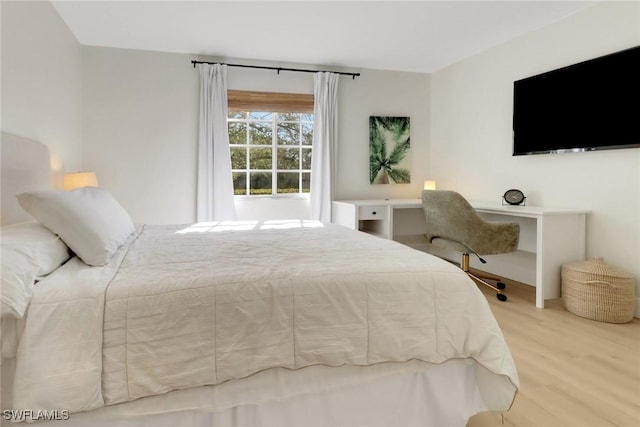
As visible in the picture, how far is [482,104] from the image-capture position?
13.9ft

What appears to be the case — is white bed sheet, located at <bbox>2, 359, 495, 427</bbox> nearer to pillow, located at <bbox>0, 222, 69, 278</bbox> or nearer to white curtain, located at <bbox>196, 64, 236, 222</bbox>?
pillow, located at <bbox>0, 222, 69, 278</bbox>

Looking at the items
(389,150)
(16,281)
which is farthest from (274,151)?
(16,281)

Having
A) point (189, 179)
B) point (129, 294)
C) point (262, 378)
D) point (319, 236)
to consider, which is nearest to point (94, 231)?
point (129, 294)

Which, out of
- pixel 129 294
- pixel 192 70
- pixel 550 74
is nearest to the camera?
pixel 129 294

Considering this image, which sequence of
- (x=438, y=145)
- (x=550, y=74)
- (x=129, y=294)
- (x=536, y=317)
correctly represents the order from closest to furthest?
1. (x=129, y=294)
2. (x=536, y=317)
3. (x=550, y=74)
4. (x=438, y=145)

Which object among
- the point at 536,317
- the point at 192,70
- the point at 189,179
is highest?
the point at 192,70

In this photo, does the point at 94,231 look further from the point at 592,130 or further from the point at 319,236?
the point at 592,130

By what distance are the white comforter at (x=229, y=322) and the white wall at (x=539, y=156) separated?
7.41 feet

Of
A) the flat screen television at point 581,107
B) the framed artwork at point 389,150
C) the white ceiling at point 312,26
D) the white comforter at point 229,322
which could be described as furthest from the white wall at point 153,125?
the white comforter at point 229,322

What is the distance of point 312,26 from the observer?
3496 millimetres

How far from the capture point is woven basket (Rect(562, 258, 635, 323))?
8.99 ft

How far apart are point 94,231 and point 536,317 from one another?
2.95 m

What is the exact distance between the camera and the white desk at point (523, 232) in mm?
3096

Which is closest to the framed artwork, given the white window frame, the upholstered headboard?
the white window frame
